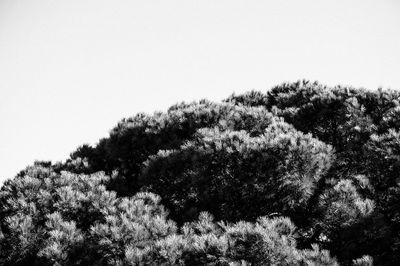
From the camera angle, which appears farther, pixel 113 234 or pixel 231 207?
pixel 231 207

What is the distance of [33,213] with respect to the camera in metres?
5.45

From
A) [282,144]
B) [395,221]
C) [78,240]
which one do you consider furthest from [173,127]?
[395,221]

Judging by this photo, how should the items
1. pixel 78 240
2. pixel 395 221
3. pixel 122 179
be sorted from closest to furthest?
pixel 78 240 < pixel 395 221 < pixel 122 179

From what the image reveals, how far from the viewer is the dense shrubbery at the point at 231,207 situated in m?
3.92

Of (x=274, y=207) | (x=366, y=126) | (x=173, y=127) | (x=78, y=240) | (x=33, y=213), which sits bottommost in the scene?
(x=78, y=240)

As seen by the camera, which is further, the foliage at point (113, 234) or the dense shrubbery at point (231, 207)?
the dense shrubbery at point (231, 207)

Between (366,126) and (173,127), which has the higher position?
Answer: (173,127)

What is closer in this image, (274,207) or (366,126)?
(274,207)

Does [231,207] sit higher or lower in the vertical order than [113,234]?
higher

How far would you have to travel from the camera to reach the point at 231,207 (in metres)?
5.64

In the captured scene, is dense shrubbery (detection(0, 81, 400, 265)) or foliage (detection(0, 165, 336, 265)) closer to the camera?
foliage (detection(0, 165, 336, 265))

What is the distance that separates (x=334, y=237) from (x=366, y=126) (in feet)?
12.8

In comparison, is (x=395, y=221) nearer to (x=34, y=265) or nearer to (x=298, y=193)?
(x=298, y=193)

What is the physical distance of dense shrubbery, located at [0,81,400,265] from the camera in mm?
3920
